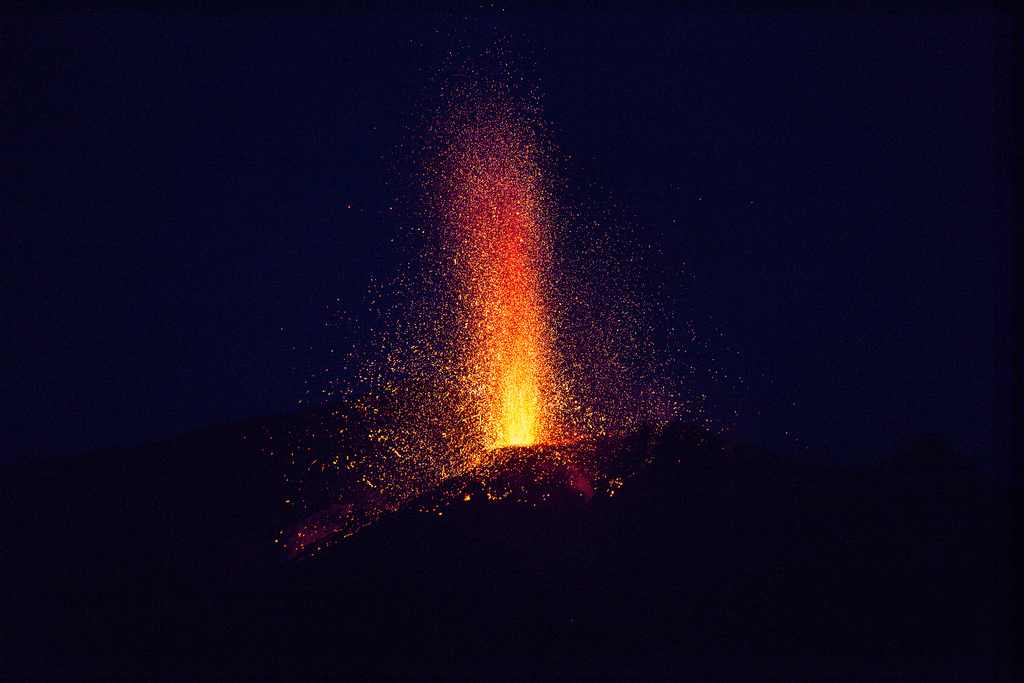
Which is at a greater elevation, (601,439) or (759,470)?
(601,439)

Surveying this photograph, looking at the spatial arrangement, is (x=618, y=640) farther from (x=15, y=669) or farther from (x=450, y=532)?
(x=15, y=669)

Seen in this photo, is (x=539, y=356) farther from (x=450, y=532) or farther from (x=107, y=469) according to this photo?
(x=107, y=469)

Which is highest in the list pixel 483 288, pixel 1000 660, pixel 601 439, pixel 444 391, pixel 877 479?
pixel 483 288

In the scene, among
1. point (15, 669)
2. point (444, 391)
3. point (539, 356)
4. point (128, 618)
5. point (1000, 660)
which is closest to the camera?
point (1000, 660)

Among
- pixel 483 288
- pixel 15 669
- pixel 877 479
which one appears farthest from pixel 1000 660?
pixel 15 669

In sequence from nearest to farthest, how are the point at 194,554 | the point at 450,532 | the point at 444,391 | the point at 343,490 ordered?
the point at 450,532, the point at 194,554, the point at 343,490, the point at 444,391

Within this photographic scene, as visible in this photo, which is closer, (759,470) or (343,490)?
(759,470)
